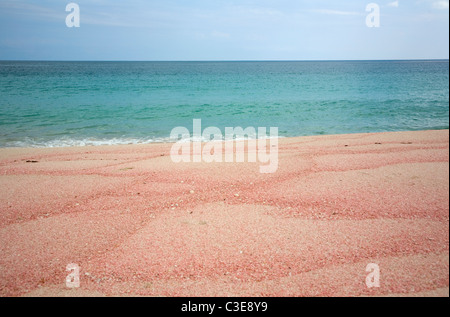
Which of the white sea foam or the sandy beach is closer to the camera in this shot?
the sandy beach

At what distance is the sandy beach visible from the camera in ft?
7.64

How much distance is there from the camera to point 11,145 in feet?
33.2

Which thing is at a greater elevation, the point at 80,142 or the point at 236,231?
the point at 80,142

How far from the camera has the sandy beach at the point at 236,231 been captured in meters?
2.33

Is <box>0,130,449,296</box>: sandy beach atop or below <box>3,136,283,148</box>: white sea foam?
below

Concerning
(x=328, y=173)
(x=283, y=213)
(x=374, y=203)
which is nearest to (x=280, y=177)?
(x=328, y=173)

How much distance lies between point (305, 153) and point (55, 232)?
509 cm

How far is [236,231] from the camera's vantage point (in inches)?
125

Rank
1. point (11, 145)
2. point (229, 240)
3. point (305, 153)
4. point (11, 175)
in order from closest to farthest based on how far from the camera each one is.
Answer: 1. point (229, 240)
2. point (11, 175)
3. point (305, 153)
4. point (11, 145)

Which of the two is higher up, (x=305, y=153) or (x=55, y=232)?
(x=305, y=153)

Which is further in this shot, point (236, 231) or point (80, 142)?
point (80, 142)
